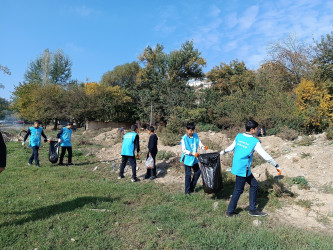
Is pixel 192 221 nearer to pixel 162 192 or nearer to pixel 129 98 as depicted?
pixel 162 192

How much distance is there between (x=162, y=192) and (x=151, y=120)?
17.9m

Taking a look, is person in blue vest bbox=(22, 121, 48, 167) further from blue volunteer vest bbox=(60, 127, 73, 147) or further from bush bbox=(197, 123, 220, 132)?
bush bbox=(197, 123, 220, 132)

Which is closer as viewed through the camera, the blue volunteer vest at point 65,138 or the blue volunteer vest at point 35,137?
the blue volunteer vest at point 35,137

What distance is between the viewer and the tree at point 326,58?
1294cm

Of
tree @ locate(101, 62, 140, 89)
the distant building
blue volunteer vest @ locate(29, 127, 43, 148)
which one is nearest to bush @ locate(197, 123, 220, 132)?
the distant building

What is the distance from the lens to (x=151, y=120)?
23.0m

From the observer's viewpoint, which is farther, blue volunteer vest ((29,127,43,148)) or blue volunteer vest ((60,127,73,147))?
blue volunteer vest ((60,127,73,147))

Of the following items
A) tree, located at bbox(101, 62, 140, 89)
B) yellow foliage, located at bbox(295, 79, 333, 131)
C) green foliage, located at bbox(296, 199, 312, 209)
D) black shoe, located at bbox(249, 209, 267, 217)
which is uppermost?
tree, located at bbox(101, 62, 140, 89)

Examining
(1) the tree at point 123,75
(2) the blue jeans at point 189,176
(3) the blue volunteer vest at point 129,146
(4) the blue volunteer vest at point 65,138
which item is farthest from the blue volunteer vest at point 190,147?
(1) the tree at point 123,75

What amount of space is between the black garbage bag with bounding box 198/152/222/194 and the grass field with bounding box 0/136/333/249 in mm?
313

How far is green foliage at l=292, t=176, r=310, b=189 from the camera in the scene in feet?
16.6

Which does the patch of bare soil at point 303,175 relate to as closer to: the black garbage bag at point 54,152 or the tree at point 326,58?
the black garbage bag at point 54,152

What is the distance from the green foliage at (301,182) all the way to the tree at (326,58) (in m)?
10.6

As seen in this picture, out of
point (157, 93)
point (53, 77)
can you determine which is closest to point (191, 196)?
point (157, 93)
